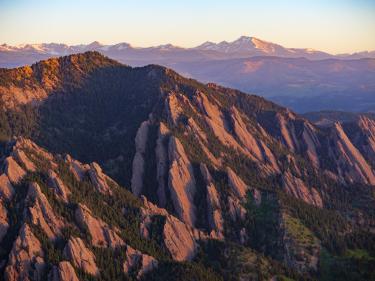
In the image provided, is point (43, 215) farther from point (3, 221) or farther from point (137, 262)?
point (137, 262)

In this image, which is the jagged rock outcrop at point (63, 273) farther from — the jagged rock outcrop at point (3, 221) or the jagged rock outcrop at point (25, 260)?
the jagged rock outcrop at point (3, 221)

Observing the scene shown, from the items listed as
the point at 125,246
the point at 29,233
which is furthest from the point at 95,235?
the point at 29,233

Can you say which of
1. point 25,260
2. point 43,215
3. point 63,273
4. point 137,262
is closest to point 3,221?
point 43,215

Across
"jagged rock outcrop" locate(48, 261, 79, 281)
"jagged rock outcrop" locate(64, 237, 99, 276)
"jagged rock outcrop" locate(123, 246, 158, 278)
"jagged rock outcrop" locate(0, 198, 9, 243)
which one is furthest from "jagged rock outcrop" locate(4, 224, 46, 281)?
"jagged rock outcrop" locate(123, 246, 158, 278)

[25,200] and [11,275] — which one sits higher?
[25,200]

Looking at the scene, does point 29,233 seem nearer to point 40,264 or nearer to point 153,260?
point 40,264

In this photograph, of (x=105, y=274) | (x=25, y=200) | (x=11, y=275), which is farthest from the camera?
(x=25, y=200)
